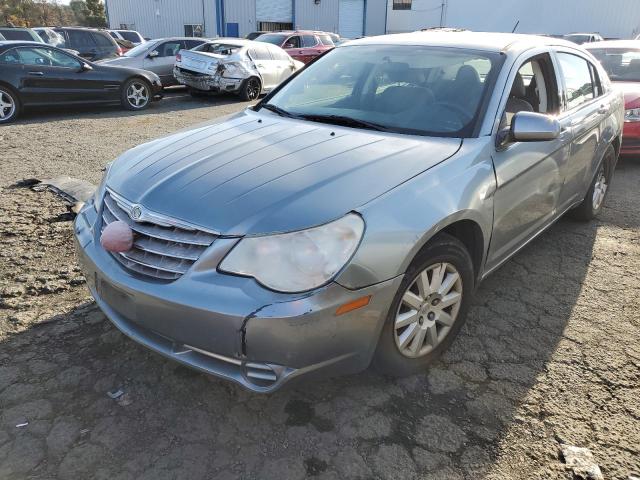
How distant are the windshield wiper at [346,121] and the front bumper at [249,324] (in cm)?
114

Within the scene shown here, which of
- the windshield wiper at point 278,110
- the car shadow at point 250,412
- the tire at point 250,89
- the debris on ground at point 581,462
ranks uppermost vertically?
the windshield wiper at point 278,110

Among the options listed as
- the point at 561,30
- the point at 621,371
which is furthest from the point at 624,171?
the point at 561,30

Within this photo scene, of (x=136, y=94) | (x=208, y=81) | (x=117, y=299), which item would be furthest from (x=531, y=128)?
(x=208, y=81)

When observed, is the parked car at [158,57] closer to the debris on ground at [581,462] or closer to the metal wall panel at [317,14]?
the debris on ground at [581,462]

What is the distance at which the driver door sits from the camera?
9.39 ft

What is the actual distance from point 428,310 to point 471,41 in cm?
192

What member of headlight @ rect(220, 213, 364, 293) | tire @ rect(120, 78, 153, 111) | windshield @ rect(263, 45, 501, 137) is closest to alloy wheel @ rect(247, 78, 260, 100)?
tire @ rect(120, 78, 153, 111)

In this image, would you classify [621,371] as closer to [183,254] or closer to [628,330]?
[628,330]

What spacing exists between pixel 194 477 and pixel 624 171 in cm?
676

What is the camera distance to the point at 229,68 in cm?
1182

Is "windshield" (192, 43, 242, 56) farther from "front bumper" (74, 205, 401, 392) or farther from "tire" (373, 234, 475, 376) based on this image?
"front bumper" (74, 205, 401, 392)

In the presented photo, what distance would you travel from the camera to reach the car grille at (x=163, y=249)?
2.12 meters

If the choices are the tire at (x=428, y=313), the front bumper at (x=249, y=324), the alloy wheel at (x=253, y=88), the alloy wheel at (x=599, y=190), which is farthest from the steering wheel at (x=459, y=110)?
the alloy wheel at (x=253, y=88)

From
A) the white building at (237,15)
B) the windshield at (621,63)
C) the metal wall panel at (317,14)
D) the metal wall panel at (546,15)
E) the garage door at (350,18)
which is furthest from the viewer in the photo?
the garage door at (350,18)
